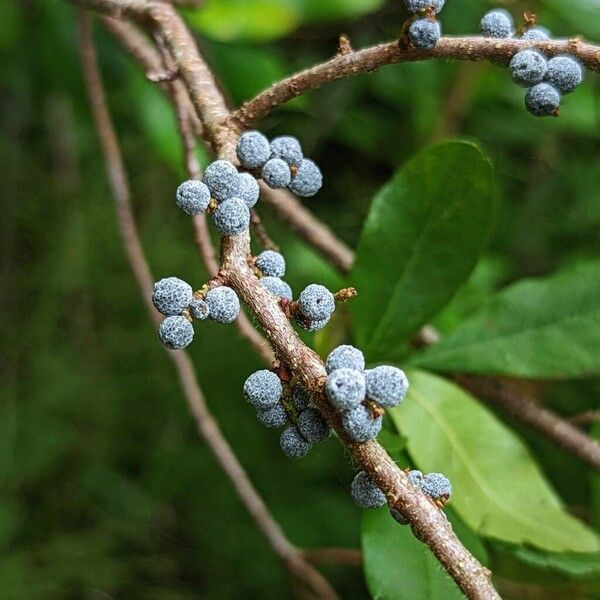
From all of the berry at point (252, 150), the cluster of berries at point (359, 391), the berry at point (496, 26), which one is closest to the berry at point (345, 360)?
the cluster of berries at point (359, 391)

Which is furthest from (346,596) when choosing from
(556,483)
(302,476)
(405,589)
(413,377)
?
(405,589)

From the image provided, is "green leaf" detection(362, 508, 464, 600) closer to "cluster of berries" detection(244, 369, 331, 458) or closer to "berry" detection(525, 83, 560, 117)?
"cluster of berries" detection(244, 369, 331, 458)

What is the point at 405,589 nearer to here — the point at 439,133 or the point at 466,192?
Answer: the point at 466,192

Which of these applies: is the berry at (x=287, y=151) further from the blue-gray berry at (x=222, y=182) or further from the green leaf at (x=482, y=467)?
the green leaf at (x=482, y=467)

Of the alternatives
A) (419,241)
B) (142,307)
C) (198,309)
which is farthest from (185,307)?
(142,307)

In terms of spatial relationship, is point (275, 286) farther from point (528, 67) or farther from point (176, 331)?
point (528, 67)

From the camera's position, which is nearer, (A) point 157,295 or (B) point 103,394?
(A) point 157,295

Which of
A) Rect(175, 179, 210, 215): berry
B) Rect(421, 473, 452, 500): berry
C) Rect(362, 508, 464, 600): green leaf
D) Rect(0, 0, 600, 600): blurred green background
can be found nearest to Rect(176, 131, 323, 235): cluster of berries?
Rect(175, 179, 210, 215): berry
